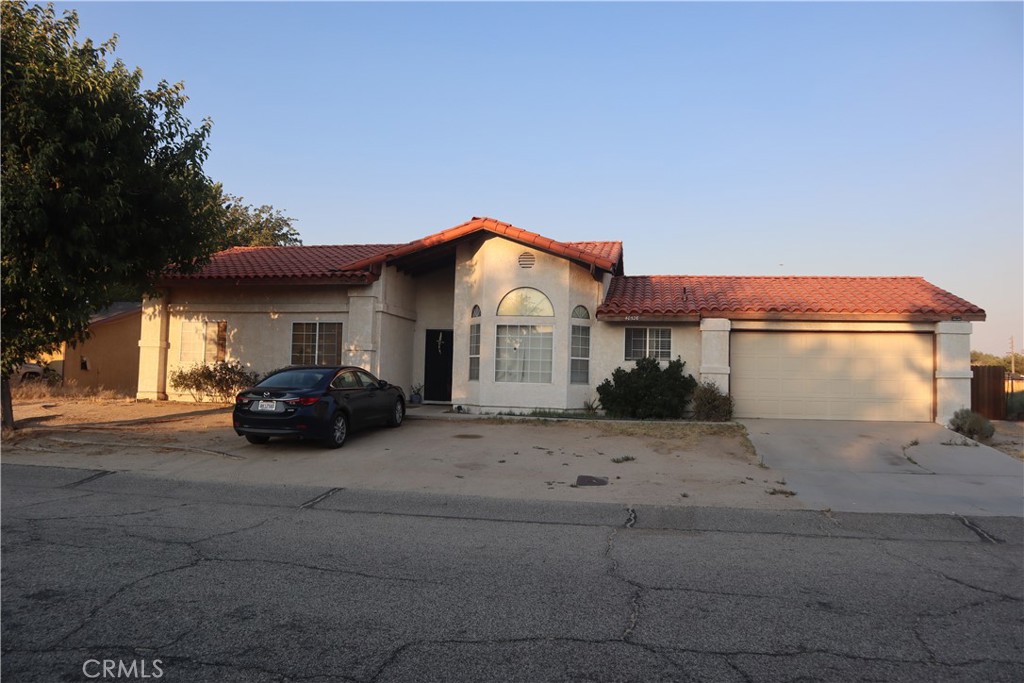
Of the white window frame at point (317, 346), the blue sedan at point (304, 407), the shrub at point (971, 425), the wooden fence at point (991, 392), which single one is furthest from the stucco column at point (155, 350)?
the wooden fence at point (991, 392)

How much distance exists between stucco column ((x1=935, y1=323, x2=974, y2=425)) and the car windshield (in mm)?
13884

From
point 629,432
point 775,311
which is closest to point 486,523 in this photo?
point 629,432

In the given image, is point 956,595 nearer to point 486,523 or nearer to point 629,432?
point 486,523

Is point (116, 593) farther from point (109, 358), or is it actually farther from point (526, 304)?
point (109, 358)

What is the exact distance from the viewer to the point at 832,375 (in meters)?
17.1

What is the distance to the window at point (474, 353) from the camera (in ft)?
58.6

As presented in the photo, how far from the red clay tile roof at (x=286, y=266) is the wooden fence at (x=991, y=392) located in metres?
17.0

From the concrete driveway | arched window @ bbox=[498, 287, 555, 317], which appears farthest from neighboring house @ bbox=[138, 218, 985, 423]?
the concrete driveway

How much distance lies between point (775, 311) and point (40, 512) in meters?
15.1

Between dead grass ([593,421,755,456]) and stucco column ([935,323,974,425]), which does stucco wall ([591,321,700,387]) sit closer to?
dead grass ([593,421,755,456])

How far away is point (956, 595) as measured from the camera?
5.46 m

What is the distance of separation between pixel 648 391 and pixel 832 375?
4729 millimetres

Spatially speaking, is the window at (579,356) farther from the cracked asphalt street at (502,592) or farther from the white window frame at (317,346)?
the cracked asphalt street at (502,592)

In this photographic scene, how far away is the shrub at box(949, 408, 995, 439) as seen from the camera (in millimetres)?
14539
